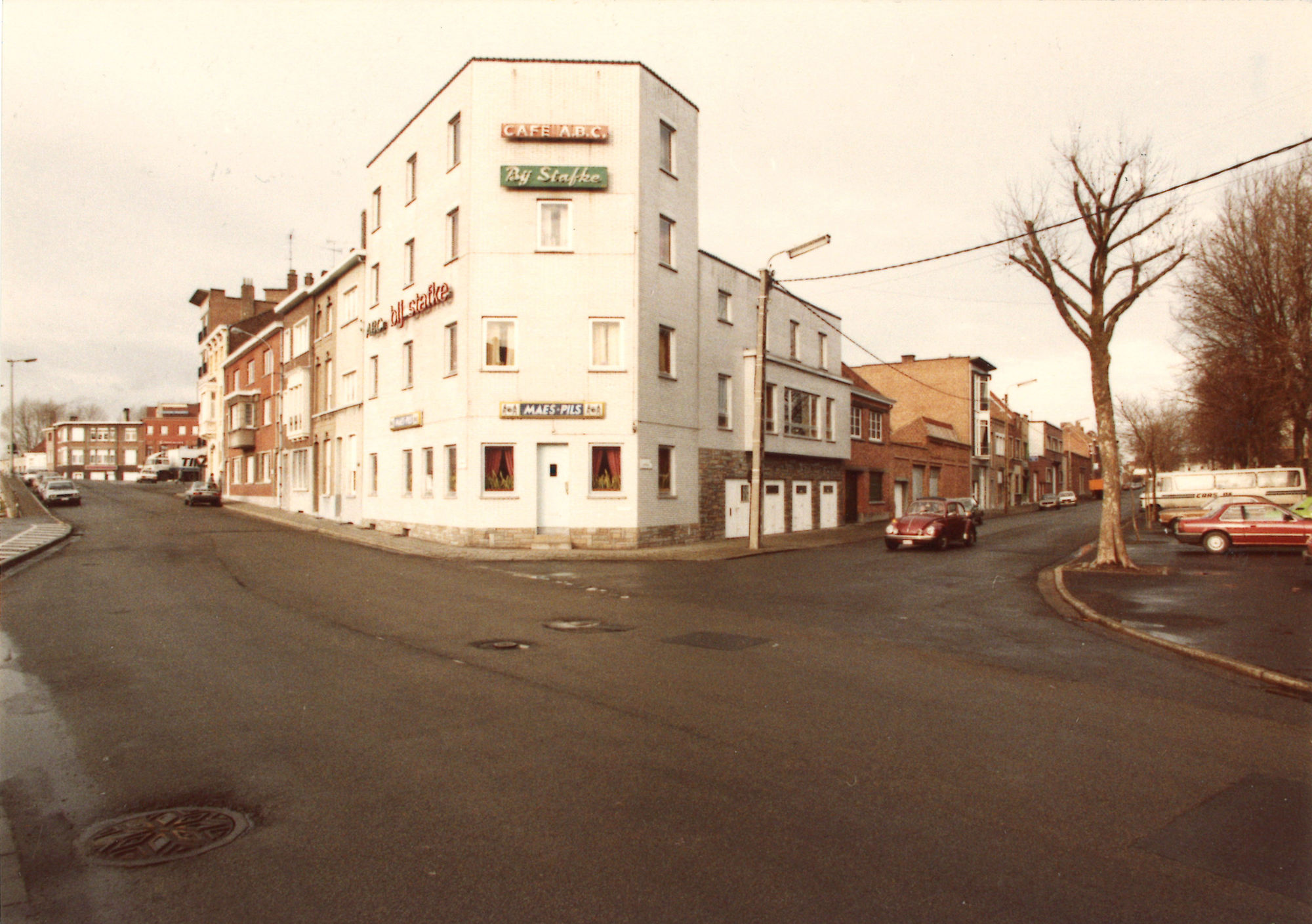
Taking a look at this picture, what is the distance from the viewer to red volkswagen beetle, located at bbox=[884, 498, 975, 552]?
25266 mm

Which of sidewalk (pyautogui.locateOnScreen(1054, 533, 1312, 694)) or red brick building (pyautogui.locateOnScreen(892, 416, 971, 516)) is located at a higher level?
red brick building (pyautogui.locateOnScreen(892, 416, 971, 516))

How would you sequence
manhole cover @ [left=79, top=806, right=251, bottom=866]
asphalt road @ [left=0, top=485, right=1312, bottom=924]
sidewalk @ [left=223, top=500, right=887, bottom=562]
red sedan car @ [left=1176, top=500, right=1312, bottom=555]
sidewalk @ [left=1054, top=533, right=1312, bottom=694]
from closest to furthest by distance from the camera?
asphalt road @ [left=0, top=485, right=1312, bottom=924], manhole cover @ [left=79, top=806, right=251, bottom=866], sidewalk @ [left=1054, top=533, right=1312, bottom=694], red sedan car @ [left=1176, top=500, right=1312, bottom=555], sidewalk @ [left=223, top=500, right=887, bottom=562]

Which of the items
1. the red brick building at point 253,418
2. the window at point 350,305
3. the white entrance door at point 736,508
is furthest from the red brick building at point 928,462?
the red brick building at point 253,418

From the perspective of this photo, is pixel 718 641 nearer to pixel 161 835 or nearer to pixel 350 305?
pixel 161 835

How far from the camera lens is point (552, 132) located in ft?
80.2

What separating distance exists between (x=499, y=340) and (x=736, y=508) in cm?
1050

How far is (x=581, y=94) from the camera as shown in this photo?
81.3 ft


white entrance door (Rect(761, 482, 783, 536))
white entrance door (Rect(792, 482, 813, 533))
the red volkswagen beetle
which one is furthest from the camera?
white entrance door (Rect(792, 482, 813, 533))

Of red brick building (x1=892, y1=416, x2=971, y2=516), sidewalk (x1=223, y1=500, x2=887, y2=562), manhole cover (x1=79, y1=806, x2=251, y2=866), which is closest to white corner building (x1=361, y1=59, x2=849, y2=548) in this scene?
sidewalk (x1=223, y1=500, x2=887, y2=562)

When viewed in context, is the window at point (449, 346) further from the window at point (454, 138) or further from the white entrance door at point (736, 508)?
the white entrance door at point (736, 508)

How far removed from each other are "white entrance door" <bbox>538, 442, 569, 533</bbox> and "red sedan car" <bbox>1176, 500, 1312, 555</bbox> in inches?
696

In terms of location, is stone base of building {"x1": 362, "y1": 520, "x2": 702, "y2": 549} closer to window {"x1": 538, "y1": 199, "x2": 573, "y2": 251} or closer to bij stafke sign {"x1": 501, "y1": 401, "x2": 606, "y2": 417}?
bij stafke sign {"x1": 501, "y1": 401, "x2": 606, "y2": 417}

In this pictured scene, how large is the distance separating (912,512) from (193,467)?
88946 millimetres

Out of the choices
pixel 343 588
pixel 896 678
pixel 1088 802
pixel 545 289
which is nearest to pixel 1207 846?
pixel 1088 802
